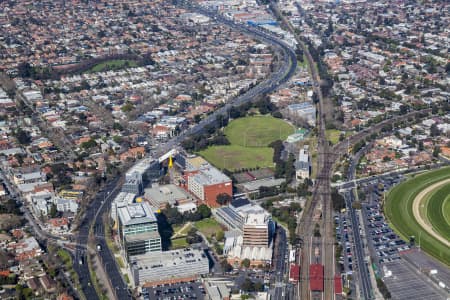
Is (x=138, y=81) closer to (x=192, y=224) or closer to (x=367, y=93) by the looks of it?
(x=367, y=93)

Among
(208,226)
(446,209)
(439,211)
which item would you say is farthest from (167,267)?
(446,209)

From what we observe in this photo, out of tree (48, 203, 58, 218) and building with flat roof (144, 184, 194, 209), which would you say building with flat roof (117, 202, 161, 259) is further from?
tree (48, 203, 58, 218)

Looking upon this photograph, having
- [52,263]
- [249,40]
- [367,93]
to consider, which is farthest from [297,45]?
[52,263]

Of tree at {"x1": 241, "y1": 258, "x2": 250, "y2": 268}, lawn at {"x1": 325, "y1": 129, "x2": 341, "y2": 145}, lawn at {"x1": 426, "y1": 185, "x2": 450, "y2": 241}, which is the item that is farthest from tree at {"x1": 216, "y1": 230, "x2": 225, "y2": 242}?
lawn at {"x1": 325, "y1": 129, "x2": 341, "y2": 145}

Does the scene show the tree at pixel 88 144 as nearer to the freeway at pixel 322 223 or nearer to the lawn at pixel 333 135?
the freeway at pixel 322 223

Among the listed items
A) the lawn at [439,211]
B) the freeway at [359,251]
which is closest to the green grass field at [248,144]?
the freeway at [359,251]

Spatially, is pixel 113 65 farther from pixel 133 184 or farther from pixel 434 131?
pixel 434 131
